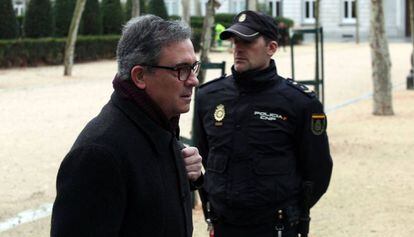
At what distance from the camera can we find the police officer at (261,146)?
399 centimetres

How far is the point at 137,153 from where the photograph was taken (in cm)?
244

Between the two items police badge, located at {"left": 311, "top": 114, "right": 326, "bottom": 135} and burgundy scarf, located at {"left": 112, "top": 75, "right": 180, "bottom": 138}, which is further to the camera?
police badge, located at {"left": 311, "top": 114, "right": 326, "bottom": 135}

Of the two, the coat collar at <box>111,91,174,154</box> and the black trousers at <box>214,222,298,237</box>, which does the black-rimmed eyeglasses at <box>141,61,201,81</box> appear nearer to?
the coat collar at <box>111,91,174,154</box>

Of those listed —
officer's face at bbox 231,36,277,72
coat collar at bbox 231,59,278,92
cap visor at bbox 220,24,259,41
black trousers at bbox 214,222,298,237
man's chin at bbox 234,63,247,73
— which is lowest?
black trousers at bbox 214,222,298,237

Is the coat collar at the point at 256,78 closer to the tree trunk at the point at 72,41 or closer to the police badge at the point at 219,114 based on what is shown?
the police badge at the point at 219,114

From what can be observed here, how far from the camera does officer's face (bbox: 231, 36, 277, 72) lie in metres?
4.08

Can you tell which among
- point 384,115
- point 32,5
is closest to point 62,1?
point 32,5

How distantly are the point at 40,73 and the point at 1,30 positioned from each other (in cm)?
541

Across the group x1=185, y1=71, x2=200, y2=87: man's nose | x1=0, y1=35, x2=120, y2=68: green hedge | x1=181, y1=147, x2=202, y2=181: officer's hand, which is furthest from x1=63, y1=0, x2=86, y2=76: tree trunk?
x1=185, y1=71, x2=200, y2=87: man's nose

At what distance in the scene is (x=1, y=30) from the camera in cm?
→ 3256

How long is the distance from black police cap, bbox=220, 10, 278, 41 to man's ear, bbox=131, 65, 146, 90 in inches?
62.2

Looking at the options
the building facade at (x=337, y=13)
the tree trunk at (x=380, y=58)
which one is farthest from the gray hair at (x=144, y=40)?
the building facade at (x=337, y=13)

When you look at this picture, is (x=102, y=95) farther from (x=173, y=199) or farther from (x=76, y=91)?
(x=173, y=199)

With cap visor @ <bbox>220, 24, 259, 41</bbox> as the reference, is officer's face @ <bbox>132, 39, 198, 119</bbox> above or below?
below
